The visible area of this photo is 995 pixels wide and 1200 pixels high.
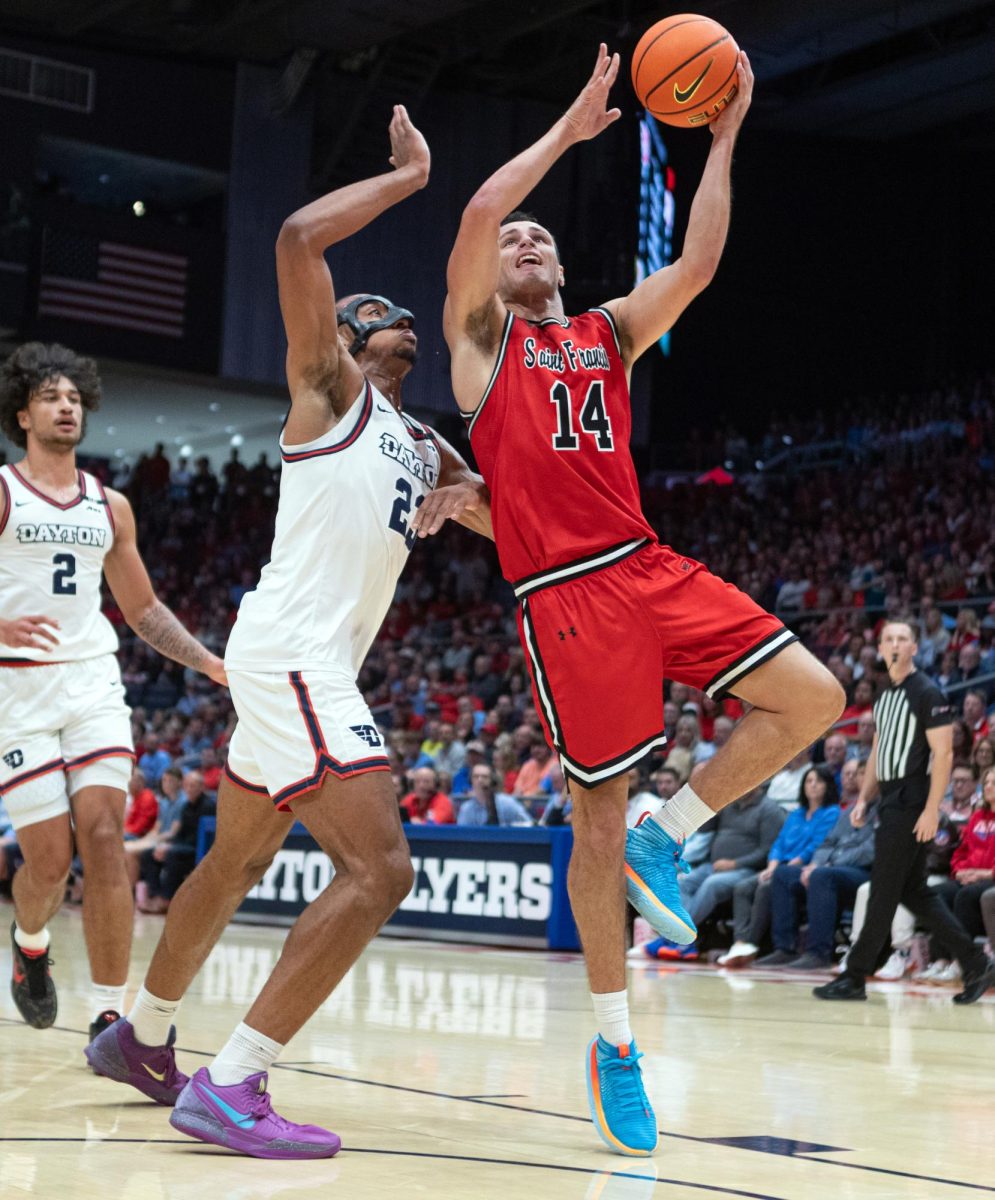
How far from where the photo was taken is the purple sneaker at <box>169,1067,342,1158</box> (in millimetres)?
3885

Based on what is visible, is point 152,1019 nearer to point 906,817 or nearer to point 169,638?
point 169,638

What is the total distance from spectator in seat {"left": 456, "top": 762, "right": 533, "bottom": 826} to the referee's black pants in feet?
14.9

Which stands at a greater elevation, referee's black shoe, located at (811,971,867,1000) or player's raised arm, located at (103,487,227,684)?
player's raised arm, located at (103,487,227,684)

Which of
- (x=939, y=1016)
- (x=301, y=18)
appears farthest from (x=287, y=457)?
(x=301, y=18)

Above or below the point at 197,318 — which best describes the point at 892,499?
below

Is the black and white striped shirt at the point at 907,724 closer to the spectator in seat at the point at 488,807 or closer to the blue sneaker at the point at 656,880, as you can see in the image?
the spectator in seat at the point at 488,807

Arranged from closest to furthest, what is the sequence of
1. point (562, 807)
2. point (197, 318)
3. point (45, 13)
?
point (562, 807)
point (45, 13)
point (197, 318)

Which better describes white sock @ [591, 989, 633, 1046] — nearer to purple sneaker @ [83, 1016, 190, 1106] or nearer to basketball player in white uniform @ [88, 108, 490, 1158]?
basketball player in white uniform @ [88, 108, 490, 1158]

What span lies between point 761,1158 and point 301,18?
20118 mm

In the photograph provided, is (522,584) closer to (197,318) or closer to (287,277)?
(287,277)

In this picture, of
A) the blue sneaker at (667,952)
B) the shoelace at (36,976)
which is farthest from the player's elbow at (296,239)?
the blue sneaker at (667,952)

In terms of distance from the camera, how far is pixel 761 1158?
393 cm

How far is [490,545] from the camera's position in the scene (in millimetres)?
24922

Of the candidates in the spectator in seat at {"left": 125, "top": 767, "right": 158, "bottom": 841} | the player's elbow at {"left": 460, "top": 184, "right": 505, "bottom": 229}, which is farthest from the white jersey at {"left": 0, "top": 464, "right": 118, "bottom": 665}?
the spectator in seat at {"left": 125, "top": 767, "right": 158, "bottom": 841}
